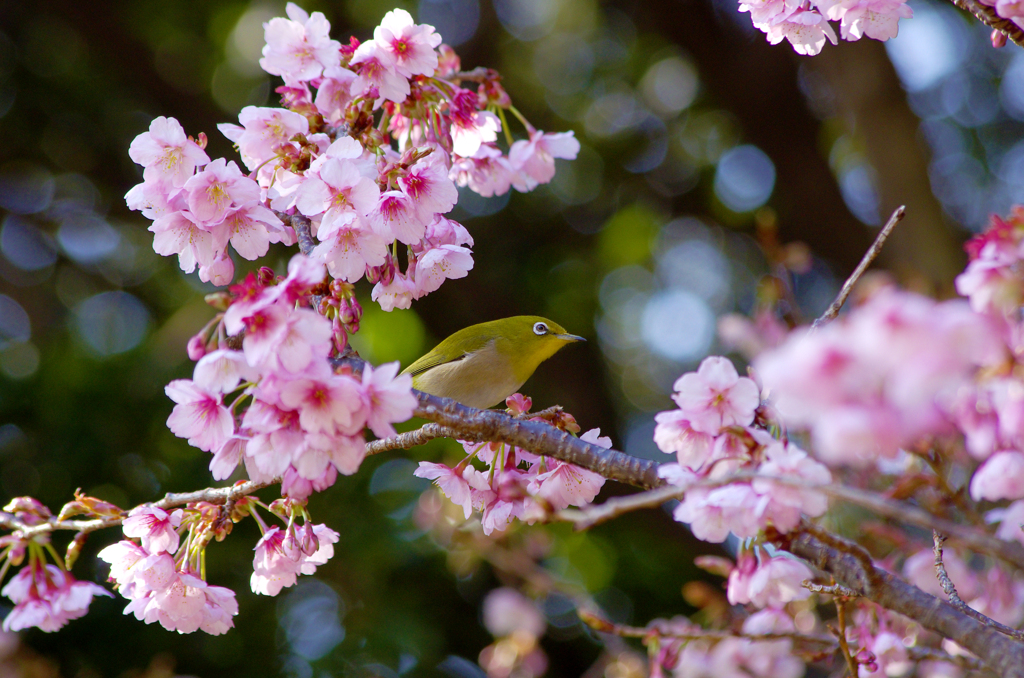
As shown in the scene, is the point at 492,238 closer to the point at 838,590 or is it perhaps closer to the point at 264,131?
the point at 264,131

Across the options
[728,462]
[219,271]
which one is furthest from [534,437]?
[219,271]

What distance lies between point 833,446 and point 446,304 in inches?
198

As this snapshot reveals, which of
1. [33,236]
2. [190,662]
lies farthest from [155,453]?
[33,236]

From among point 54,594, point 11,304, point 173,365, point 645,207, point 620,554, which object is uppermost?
point 54,594

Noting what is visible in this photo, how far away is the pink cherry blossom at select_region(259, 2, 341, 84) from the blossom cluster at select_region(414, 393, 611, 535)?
999mm

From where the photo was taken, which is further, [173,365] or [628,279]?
[628,279]

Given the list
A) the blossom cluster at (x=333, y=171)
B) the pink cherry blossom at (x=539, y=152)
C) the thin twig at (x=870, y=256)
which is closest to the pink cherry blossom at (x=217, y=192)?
the blossom cluster at (x=333, y=171)

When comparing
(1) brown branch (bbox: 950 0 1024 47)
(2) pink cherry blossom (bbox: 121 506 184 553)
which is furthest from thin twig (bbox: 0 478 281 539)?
(1) brown branch (bbox: 950 0 1024 47)

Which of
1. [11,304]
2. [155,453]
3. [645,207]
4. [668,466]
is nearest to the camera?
[668,466]

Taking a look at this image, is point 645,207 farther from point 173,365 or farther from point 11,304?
point 11,304

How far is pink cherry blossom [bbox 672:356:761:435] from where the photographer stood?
5.00ft

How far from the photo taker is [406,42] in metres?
1.92

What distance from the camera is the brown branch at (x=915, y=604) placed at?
1.23 metres

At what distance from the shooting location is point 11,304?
20.1ft
